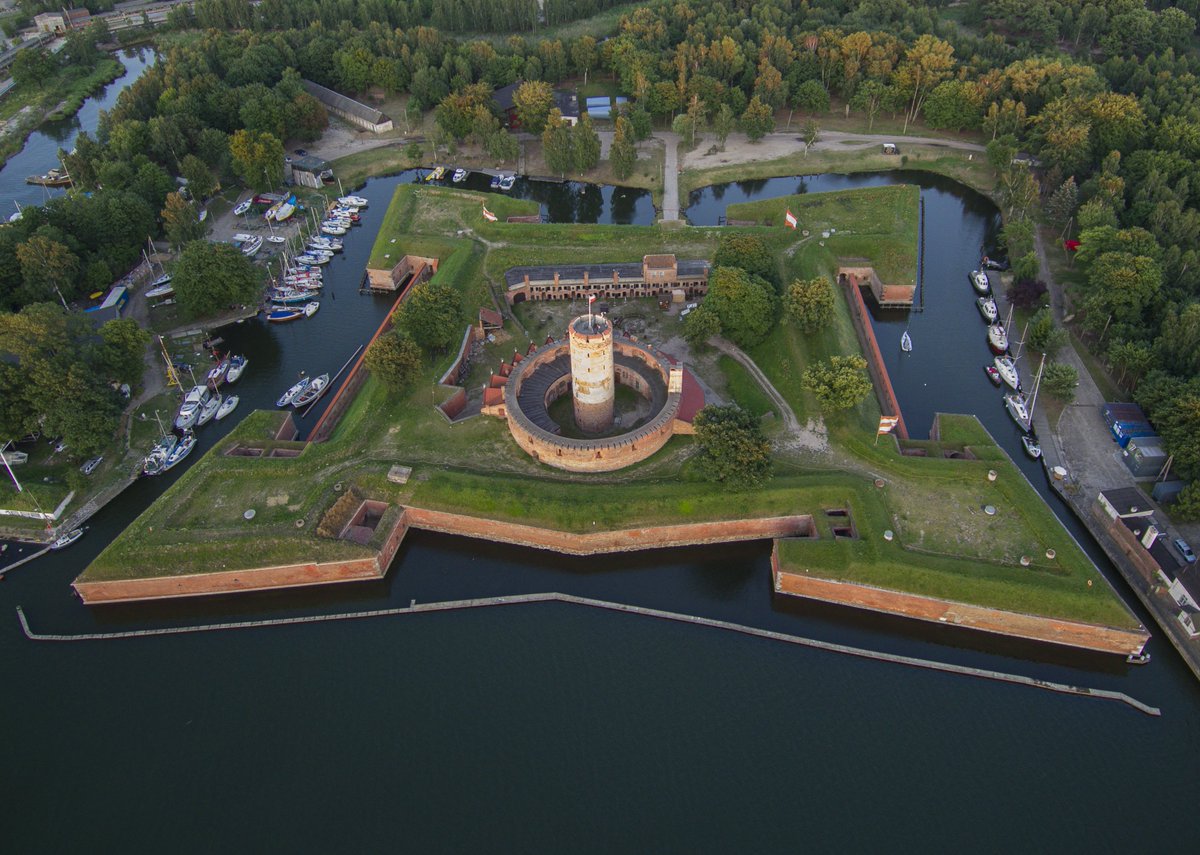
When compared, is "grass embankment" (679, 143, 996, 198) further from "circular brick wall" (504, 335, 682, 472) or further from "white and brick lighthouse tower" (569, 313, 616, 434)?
"white and brick lighthouse tower" (569, 313, 616, 434)

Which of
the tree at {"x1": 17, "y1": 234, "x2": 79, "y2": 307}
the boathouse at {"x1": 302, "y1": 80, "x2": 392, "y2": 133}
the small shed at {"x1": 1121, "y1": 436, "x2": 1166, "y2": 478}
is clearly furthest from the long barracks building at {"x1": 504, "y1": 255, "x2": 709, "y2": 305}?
the boathouse at {"x1": 302, "y1": 80, "x2": 392, "y2": 133}

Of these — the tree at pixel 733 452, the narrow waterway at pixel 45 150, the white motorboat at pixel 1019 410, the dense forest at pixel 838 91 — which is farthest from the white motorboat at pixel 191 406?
the white motorboat at pixel 1019 410

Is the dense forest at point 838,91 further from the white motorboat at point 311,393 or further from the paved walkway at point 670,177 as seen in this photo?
the white motorboat at point 311,393

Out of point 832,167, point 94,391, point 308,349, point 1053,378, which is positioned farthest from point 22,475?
point 832,167

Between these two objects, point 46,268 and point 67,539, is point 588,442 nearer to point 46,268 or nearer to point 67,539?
point 67,539

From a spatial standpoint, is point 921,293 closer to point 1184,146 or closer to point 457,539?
point 1184,146

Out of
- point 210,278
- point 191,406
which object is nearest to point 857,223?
point 210,278
